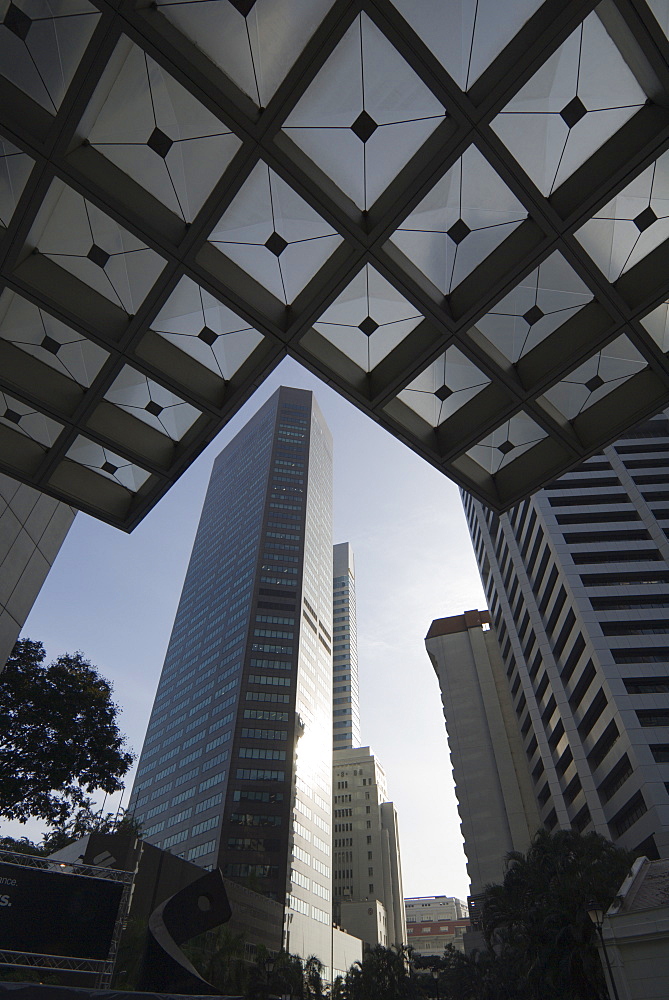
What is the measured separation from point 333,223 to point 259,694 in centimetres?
9770

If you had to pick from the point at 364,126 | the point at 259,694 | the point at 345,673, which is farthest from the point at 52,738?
the point at 345,673

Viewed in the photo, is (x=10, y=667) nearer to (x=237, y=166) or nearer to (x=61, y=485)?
(x=61, y=485)

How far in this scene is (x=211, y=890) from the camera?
15.0m

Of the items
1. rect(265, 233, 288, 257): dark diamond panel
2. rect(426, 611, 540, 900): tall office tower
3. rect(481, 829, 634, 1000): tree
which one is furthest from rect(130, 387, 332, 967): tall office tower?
rect(265, 233, 288, 257): dark diamond panel

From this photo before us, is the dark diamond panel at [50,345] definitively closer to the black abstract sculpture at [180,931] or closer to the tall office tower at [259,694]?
the black abstract sculpture at [180,931]

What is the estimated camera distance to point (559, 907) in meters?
23.2

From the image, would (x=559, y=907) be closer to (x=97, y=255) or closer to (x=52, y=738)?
(x=52, y=738)

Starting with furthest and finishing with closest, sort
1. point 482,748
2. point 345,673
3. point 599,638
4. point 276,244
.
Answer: point 345,673, point 482,748, point 599,638, point 276,244

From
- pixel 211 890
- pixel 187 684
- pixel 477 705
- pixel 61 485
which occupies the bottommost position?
pixel 211 890

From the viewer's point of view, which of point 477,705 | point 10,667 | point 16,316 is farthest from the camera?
point 477,705

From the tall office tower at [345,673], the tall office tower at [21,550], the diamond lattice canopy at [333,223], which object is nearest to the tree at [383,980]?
the tall office tower at [21,550]

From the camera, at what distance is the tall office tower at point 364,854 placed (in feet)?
373

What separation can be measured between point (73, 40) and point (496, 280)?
7372 mm

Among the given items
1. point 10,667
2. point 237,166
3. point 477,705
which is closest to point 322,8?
point 237,166
